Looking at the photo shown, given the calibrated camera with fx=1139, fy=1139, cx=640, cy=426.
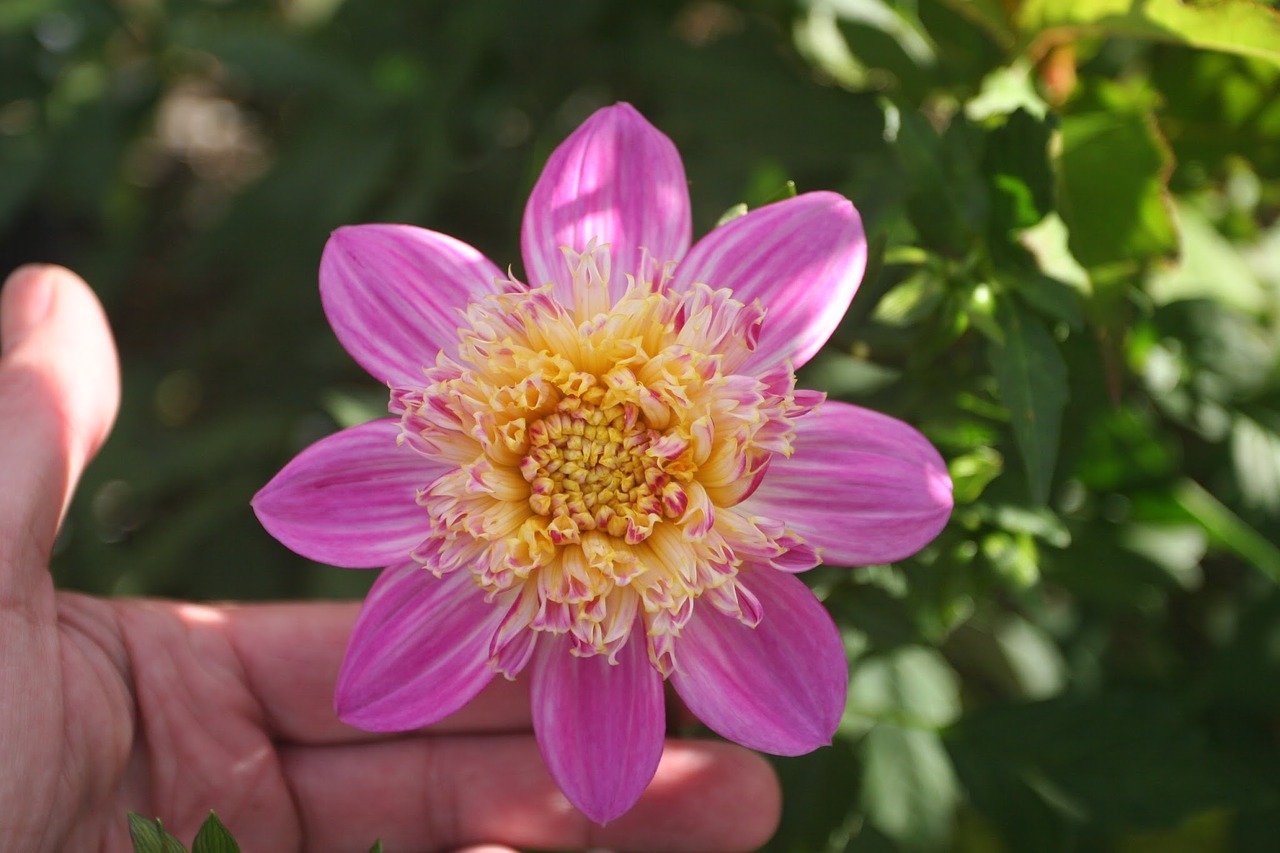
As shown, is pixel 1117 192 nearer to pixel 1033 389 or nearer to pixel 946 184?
pixel 946 184

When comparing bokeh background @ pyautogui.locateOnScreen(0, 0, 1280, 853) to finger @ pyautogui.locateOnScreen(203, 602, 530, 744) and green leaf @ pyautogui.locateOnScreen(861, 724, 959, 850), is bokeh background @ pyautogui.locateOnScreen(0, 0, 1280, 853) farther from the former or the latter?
finger @ pyautogui.locateOnScreen(203, 602, 530, 744)

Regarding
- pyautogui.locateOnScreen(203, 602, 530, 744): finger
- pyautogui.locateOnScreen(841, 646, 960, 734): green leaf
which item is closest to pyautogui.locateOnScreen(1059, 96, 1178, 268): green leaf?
pyautogui.locateOnScreen(841, 646, 960, 734): green leaf

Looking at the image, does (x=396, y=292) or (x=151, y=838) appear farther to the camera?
(x=396, y=292)

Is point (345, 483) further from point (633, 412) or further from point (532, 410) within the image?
point (633, 412)

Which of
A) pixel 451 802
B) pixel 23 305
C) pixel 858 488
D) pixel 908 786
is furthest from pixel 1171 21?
pixel 23 305

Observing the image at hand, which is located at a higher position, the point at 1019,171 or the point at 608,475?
the point at 1019,171

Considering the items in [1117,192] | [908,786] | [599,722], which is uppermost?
[1117,192]

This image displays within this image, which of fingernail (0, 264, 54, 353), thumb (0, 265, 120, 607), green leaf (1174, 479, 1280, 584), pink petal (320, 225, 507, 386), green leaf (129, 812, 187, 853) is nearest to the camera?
green leaf (129, 812, 187, 853)

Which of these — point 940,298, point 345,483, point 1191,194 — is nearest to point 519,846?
point 345,483
